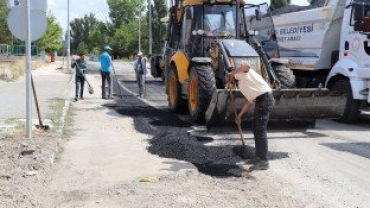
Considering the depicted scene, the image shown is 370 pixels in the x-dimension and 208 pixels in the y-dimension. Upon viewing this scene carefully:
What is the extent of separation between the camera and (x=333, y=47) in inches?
545

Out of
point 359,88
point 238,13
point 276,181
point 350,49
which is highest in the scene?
point 238,13

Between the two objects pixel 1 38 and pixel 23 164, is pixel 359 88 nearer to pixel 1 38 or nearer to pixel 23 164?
pixel 23 164

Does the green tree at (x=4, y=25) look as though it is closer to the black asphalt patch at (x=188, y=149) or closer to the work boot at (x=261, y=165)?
the black asphalt patch at (x=188, y=149)

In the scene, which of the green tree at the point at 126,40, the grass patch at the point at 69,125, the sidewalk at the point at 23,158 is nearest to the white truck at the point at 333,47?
the grass patch at the point at 69,125

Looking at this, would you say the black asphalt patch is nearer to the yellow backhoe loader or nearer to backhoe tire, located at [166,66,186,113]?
the yellow backhoe loader

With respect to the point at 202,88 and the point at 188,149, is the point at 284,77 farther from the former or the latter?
the point at 188,149

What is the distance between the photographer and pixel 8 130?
10.3 m

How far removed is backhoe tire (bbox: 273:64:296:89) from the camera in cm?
1173

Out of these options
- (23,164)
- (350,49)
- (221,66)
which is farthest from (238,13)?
(23,164)

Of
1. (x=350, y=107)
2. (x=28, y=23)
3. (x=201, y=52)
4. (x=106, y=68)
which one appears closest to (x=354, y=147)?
(x=350, y=107)

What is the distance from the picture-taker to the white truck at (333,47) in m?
12.0

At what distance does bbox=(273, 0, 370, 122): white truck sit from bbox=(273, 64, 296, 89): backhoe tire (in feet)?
4.84

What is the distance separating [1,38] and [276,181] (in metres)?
52.0

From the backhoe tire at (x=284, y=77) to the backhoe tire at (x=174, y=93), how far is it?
102 inches
